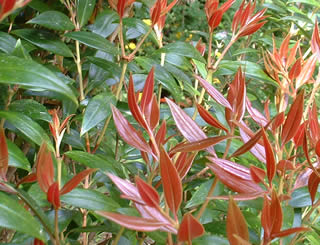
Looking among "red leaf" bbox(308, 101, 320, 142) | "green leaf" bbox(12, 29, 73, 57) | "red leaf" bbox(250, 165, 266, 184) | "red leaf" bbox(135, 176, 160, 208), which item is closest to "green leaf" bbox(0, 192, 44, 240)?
"red leaf" bbox(135, 176, 160, 208)

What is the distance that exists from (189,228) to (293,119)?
0.63 ft

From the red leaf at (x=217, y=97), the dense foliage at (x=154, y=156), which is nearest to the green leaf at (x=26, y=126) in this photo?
the dense foliage at (x=154, y=156)

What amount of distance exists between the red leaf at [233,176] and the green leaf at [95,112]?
0.29 metres

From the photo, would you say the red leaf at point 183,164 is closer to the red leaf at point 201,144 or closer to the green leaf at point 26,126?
the red leaf at point 201,144

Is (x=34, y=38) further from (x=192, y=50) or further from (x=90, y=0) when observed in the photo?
(x=192, y=50)

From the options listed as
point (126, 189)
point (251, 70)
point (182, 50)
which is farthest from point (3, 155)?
point (251, 70)

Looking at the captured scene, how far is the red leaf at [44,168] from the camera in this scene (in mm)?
469

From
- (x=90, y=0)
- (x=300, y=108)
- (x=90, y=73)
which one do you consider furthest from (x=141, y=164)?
(x=300, y=108)

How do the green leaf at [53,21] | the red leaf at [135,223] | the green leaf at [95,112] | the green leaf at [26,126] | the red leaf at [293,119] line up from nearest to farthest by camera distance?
1. the red leaf at [135,223]
2. the red leaf at [293,119]
3. the green leaf at [26,126]
4. the green leaf at [95,112]
5. the green leaf at [53,21]

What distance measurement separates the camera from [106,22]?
922 millimetres

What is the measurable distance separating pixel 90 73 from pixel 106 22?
119 mm

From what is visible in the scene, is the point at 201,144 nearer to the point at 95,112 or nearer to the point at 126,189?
the point at 126,189

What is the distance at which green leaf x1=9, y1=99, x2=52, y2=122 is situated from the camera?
716 mm

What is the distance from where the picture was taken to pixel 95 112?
2.39 ft
